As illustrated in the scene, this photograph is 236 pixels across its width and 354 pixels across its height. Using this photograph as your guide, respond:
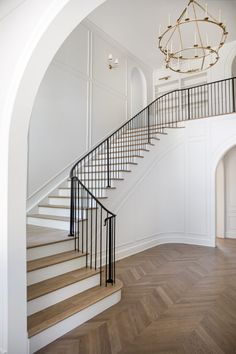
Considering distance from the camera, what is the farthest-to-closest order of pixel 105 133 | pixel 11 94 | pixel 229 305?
pixel 105 133 < pixel 229 305 < pixel 11 94

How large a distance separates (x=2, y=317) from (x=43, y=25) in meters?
2.33

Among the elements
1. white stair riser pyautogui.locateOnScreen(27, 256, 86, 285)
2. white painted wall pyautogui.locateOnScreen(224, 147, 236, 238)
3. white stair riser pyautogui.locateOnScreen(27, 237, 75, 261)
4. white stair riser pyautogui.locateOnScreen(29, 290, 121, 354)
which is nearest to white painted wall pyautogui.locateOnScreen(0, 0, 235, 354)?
white stair riser pyautogui.locateOnScreen(29, 290, 121, 354)

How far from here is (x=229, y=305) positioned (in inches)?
124

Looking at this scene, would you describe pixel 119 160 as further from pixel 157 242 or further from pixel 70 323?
pixel 70 323

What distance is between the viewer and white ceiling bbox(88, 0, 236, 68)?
20.4ft

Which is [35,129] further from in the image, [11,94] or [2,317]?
[2,317]

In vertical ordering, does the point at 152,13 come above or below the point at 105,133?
above

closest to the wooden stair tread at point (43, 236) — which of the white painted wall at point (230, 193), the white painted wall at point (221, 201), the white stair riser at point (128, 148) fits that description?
the white stair riser at point (128, 148)

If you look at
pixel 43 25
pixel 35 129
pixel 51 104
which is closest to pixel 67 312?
pixel 43 25

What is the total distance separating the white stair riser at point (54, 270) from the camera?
9.49 ft

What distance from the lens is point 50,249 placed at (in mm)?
3389

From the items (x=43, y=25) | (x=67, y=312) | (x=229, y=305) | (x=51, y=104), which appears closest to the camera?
(x=43, y=25)

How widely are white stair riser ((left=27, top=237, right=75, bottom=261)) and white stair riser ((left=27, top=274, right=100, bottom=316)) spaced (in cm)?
58

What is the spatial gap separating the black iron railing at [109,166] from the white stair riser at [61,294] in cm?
25
